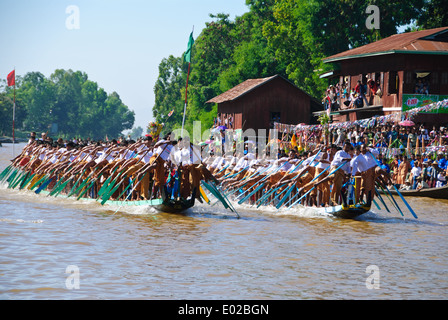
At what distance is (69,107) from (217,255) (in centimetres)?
13077

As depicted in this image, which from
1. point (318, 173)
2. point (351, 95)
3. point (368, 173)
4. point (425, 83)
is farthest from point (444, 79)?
point (368, 173)

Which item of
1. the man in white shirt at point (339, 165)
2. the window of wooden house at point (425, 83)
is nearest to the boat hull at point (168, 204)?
the man in white shirt at point (339, 165)

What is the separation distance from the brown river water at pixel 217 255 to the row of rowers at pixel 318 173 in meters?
0.74

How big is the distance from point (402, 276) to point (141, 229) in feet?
20.3

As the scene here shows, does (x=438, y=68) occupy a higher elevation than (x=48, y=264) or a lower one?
higher

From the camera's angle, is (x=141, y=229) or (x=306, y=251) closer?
(x=306, y=251)

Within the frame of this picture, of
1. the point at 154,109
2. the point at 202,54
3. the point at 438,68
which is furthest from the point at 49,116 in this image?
the point at 438,68

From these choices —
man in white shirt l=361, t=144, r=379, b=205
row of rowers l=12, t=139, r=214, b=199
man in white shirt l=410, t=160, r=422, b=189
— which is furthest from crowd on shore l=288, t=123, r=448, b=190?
row of rowers l=12, t=139, r=214, b=199

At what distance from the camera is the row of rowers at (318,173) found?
15875mm

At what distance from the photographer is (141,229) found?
1448 cm

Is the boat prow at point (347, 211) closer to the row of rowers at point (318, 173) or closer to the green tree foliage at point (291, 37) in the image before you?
the row of rowers at point (318, 173)

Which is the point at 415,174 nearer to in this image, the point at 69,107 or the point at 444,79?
the point at 444,79

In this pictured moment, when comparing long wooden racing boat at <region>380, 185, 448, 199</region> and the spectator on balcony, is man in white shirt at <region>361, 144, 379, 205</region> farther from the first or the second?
the spectator on balcony
